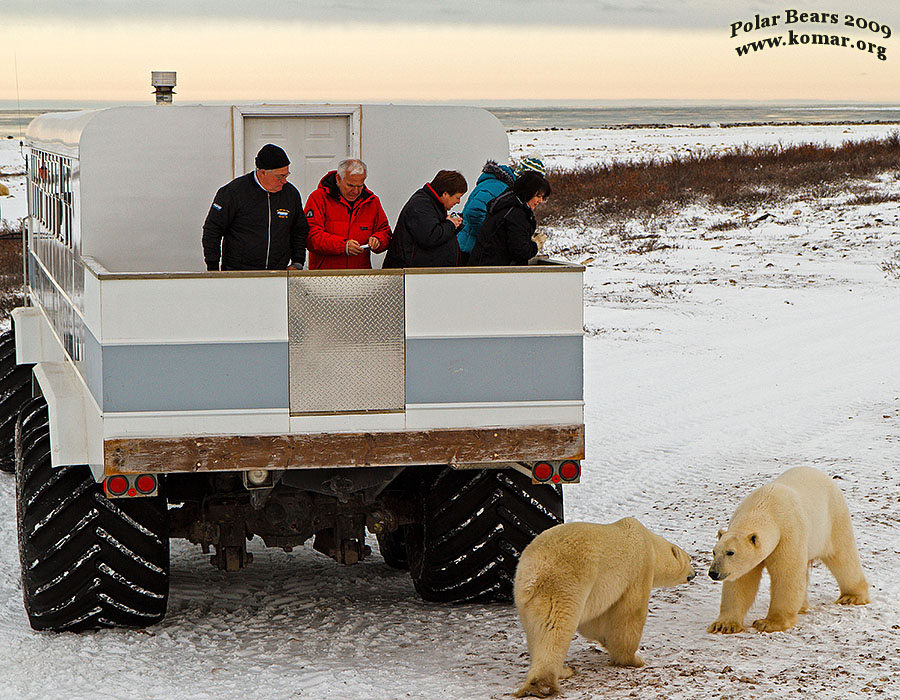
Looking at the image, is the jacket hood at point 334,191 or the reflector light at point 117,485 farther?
the jacket hood at point 334,191

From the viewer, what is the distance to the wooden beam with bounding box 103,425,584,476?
5.09 metres

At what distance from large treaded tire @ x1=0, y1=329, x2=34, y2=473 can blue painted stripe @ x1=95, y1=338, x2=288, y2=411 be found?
4326mm

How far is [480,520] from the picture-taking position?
5895mm

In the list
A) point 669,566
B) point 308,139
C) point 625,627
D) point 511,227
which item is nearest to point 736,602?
point 669,566

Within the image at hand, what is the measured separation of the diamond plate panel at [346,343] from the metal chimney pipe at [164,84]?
3373 mm

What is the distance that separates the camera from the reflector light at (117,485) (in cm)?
513

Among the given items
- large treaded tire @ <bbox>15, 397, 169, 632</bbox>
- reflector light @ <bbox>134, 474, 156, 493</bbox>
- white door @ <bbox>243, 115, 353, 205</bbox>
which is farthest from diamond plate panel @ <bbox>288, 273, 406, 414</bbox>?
white door @ <bbox>243, 115, 353, 205</bbox>

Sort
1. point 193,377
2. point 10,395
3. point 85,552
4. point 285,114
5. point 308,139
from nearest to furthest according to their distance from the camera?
point 193,377
point 85,552
point 285,114
point 308,139
point 10,395

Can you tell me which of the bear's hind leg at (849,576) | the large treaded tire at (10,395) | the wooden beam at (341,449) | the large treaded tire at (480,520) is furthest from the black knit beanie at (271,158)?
the large treaded tire at (10,395)

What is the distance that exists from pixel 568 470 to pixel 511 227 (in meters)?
1.33

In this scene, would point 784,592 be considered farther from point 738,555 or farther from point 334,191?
point 334,191

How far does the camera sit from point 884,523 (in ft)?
25.2

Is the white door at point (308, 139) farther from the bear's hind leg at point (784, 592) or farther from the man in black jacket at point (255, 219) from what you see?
the bear's hind leg at point (784, 592)

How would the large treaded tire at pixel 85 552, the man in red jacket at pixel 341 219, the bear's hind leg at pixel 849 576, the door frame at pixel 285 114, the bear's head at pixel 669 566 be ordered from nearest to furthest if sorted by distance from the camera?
1. the bear's head at pixel 669 566
2. the large treaded tire at pixel 85 552
3. the bear's hind leg at pixel 849 576
4. the man in red jacket at pixel 341 219
5. the door frame at pixel 285 114
